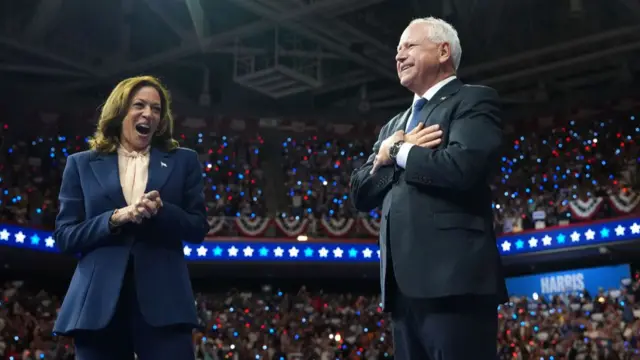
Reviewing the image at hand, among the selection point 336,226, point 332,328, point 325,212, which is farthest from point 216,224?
point 332,328

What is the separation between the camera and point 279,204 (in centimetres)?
2056

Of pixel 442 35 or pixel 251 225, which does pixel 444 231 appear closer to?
pixel 442 35

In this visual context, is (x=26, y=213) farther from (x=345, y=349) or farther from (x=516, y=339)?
(x=516, y=339)

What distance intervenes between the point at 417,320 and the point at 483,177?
0.53 metres

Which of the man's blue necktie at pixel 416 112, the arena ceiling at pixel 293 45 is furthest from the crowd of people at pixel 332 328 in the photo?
the man's blue necktie at pixel 416 112

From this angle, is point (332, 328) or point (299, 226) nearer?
point (332, 328)

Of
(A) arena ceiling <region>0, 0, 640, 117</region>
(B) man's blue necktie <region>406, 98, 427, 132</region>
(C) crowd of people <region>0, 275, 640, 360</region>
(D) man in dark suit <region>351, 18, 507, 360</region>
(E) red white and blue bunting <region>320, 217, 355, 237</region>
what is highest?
(A) arena ceiling <region>0, 0, 640, 117</region>

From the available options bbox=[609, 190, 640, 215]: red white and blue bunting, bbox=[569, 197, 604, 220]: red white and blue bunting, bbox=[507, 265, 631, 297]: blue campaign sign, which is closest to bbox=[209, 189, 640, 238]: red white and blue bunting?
bbox=[507, 265, 631, 297]: blue campaign sign

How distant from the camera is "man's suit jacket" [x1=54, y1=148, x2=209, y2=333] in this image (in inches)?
96.6

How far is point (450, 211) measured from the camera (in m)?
2.41

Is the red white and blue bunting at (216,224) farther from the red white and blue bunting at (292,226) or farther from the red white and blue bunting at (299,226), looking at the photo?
the red white and blue bunting at (292,226)

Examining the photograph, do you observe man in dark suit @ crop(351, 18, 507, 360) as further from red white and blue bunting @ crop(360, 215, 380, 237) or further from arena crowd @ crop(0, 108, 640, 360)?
red white and blue bunting @ crop(360, 215, 380, 237)

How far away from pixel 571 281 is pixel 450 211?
56.8 ft

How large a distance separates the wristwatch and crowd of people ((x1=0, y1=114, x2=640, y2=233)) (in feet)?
49.3
